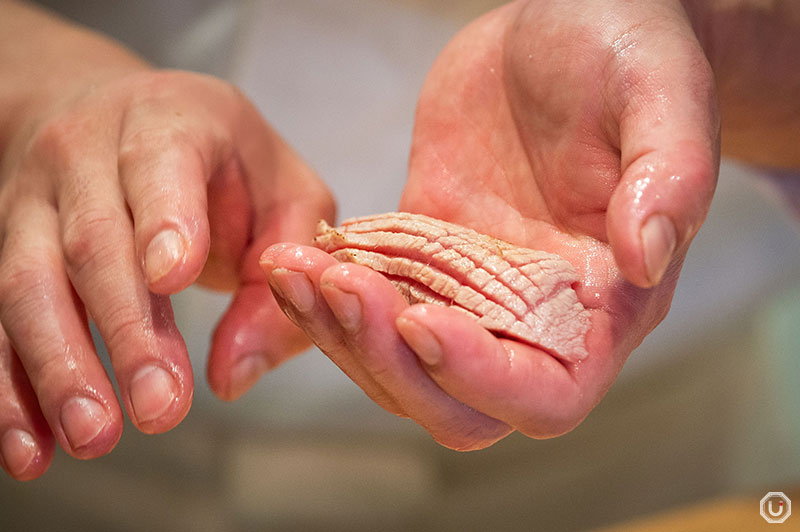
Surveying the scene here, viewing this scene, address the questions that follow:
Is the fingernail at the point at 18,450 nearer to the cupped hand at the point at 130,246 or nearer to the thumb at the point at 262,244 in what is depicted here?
the cupped hand at the point at 130,246

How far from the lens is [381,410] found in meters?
1.73

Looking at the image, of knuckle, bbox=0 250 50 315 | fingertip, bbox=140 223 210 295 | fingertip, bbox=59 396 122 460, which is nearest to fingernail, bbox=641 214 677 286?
fingertip, bbox=140 223 210 295

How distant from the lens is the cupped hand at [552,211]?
0.71 meters

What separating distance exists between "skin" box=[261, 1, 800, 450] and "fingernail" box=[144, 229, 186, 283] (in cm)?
11

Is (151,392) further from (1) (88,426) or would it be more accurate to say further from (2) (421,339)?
(2) (421,339)

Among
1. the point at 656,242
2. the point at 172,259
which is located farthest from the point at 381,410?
the point at 656,242

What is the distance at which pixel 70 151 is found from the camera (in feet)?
3.59

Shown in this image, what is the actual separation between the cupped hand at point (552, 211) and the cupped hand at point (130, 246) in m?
0.19

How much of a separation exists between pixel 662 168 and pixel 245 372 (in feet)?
2.36

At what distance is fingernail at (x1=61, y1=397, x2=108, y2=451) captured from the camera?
33.3 inches

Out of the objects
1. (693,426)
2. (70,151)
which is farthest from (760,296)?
(70,151)

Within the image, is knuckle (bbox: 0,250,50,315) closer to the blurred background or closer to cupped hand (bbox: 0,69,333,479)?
cupped hand (bbox: 0,69,333,479)

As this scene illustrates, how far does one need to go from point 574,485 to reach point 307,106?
1.28 metres

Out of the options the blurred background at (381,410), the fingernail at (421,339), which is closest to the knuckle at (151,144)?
the fingernail at (421,339)
